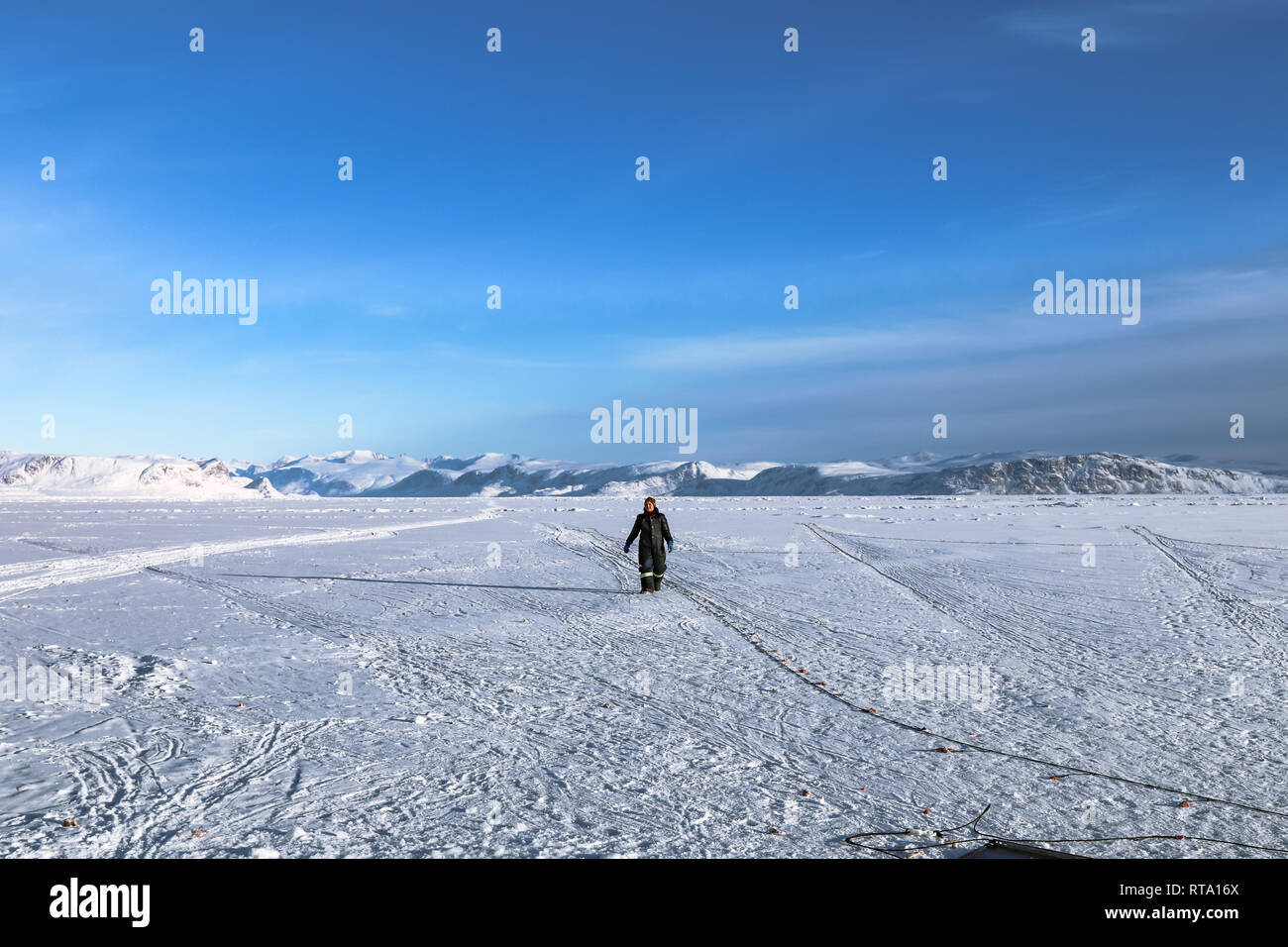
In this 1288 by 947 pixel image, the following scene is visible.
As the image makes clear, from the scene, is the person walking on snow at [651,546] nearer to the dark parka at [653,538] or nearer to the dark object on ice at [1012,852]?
the dark parka at [653,538]

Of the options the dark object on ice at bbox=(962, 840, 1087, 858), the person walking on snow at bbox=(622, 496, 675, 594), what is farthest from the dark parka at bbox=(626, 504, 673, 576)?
the dark object on ice at bbox=(962, 840, 1087, 858)

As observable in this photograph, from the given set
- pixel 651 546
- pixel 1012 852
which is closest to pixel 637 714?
pixel 1012 852

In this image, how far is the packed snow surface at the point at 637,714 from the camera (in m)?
4.74

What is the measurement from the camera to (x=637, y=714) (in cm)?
708

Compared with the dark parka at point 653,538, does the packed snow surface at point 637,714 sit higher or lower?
lower

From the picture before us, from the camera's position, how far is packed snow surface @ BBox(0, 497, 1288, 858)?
474 cm

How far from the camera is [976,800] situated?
5094mm

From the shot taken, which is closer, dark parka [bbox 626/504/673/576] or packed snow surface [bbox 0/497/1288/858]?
packed snow surface [bbox 0/497/1288/858]

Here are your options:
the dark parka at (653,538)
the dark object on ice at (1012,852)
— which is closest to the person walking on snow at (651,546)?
the dark parka at (653,538)

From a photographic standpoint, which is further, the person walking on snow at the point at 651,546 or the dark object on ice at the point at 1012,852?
the person walking on snow at the point at 651,546

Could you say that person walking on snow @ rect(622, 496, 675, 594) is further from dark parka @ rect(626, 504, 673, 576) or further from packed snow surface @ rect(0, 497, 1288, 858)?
packed snow surface @ rect(0, 497, 1288, 858)

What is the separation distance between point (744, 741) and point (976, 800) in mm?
1812
